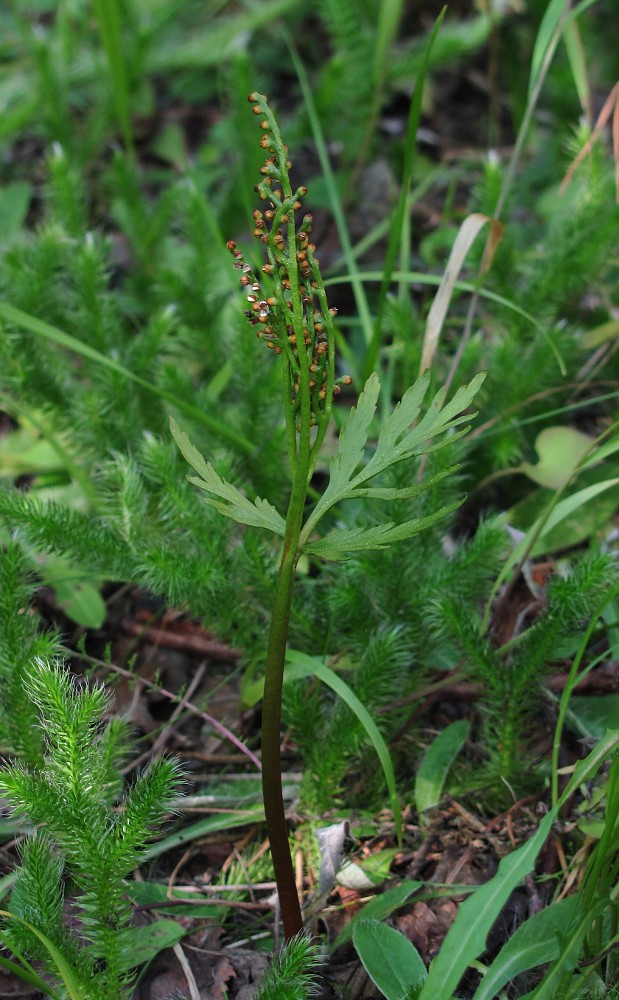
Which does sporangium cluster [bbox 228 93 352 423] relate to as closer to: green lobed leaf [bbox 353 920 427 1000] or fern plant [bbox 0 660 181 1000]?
fern plant [bbox 0 660 181 1000]

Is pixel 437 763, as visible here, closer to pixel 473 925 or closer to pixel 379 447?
pixel 473 925

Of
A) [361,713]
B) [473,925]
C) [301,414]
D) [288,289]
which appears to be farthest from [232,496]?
[473,925]

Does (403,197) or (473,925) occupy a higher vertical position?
(403,197)

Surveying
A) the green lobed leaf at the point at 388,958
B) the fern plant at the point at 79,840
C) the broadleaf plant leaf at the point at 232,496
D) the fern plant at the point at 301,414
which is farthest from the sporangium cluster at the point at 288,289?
the green lobed leaf at the point at 388,958

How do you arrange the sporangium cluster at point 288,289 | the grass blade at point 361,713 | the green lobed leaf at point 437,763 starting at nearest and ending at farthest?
the sporangium cluster at point 288,289 → the grass blade at point 361,713 → the green lobed leaf at point 437,763

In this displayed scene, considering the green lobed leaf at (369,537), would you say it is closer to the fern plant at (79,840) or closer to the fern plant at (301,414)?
the fern plant at (301,414)

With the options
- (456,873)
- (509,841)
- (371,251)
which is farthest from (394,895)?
(371,251)
